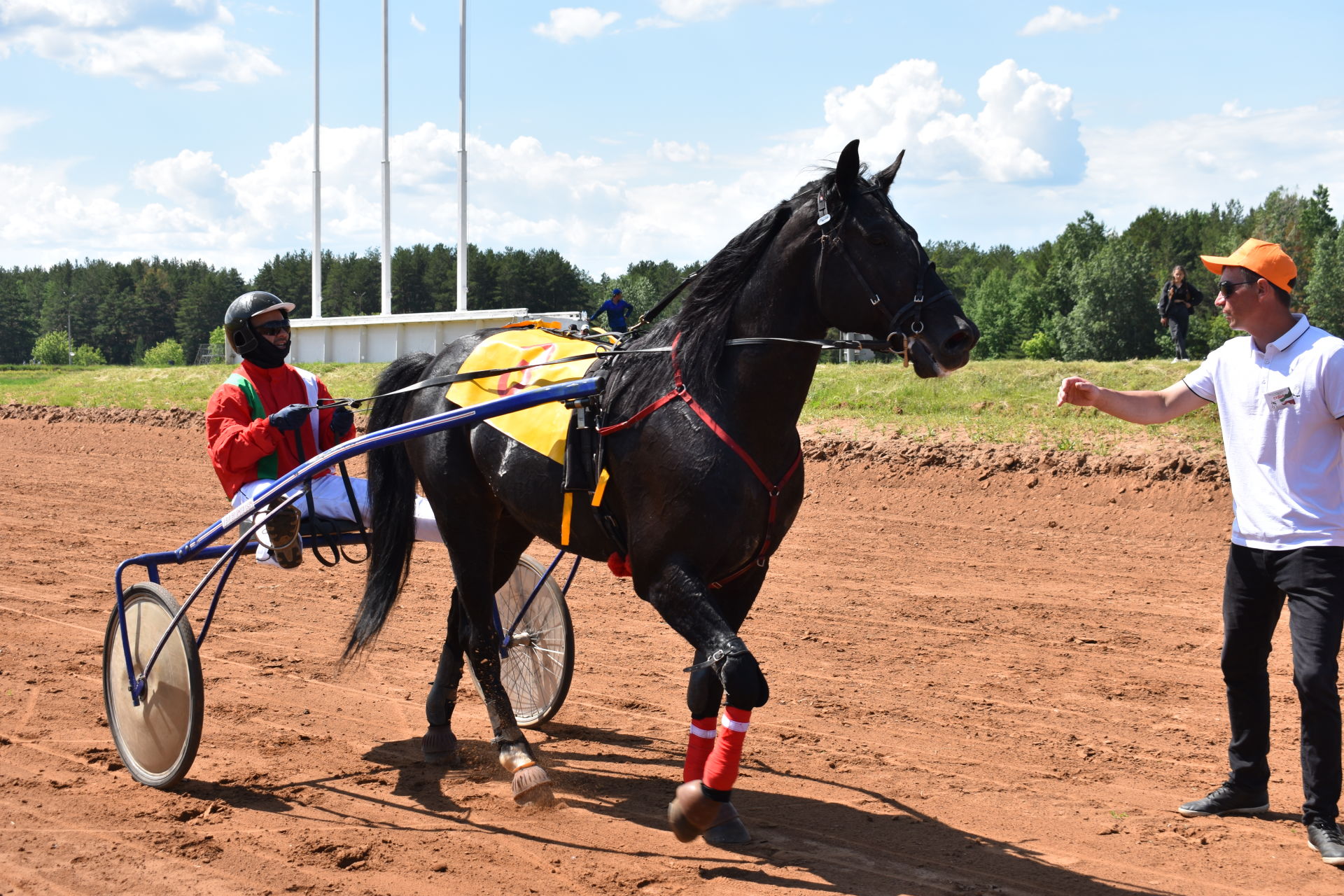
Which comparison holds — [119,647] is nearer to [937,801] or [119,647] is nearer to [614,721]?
[614,721]

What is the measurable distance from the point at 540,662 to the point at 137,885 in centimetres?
231

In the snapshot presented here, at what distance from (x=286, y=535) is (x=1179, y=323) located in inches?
655

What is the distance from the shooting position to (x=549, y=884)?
3715mm

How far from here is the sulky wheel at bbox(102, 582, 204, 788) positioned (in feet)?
14.8

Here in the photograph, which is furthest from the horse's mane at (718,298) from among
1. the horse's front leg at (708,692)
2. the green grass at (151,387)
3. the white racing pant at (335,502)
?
the green grass at (151,387)

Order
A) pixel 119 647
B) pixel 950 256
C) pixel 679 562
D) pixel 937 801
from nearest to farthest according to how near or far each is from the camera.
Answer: pixel 679 562 < pixel 937 801 < pixel 119 647 < pixel 950 256

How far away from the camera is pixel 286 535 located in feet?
15.4

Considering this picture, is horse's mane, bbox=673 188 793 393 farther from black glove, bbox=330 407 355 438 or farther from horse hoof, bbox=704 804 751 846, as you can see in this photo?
black glove, bbox=330 407 355 438

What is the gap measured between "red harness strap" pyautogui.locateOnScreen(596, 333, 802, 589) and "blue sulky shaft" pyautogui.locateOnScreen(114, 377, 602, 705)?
0.23 meters

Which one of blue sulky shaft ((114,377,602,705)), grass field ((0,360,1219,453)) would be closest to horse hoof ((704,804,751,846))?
blue sulky shaft ((114,377,602,705))

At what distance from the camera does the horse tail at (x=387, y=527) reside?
542cm

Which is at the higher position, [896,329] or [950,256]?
[950,256]

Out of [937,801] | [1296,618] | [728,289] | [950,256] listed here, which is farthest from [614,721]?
[950,256]

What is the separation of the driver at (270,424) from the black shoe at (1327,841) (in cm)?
399
